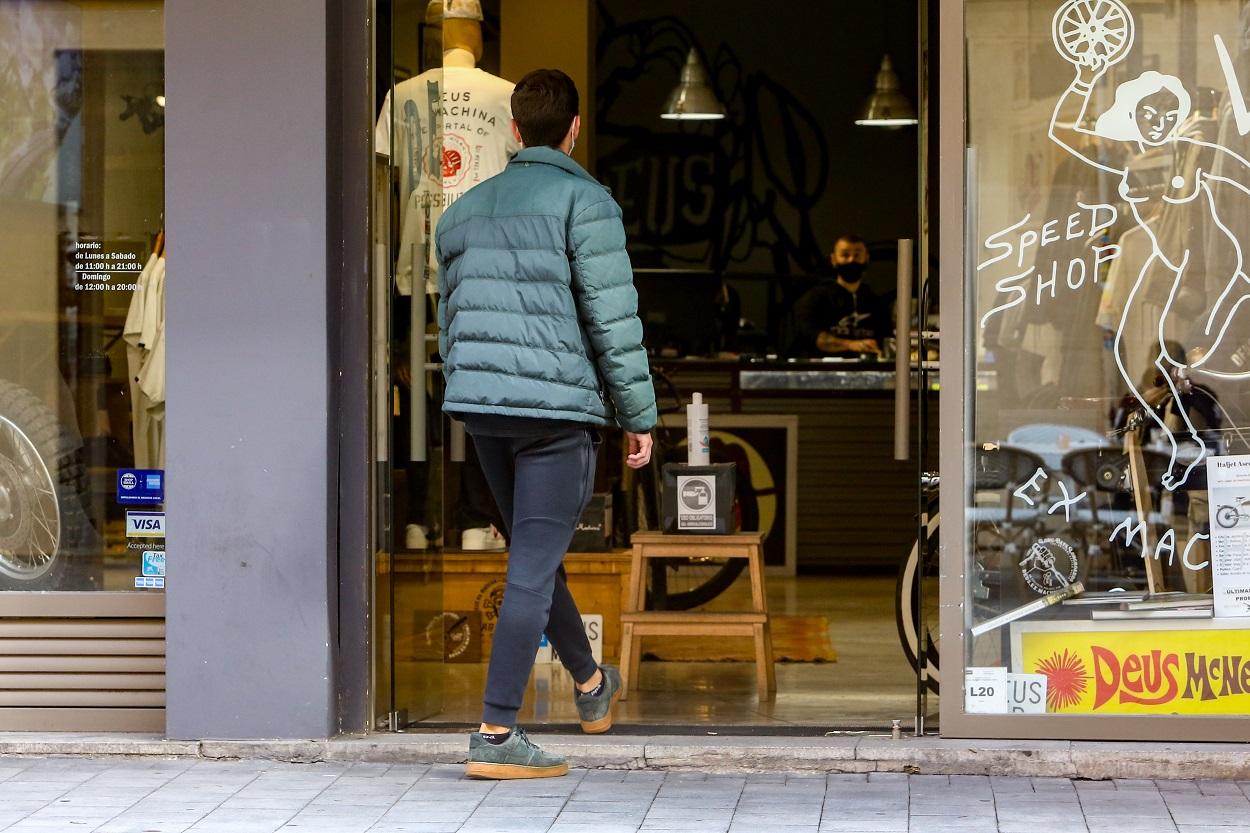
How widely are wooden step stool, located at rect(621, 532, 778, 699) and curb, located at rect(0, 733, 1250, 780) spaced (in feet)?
3.24

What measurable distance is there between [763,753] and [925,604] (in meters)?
0.63

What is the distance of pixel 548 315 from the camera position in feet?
14.9

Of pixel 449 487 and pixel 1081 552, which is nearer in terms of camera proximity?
pixel 1081 552

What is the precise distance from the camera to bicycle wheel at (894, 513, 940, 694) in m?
5.07

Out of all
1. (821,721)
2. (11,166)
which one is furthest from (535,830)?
(11,166)

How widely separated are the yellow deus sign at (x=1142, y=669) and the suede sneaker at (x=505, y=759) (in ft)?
4.49

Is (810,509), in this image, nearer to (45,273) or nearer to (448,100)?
(448,100)

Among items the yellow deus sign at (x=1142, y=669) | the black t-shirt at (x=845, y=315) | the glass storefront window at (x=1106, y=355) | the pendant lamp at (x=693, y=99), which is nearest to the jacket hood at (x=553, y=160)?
the glass storefront window at (x=1106, y=355)

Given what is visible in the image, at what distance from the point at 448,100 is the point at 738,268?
933 cm

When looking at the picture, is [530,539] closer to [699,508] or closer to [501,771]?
[501,771]

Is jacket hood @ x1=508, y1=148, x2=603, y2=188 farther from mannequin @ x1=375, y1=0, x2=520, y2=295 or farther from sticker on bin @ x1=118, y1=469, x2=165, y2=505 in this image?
sticker on bin @ x1=118, y1=469, x2=165, y2=505

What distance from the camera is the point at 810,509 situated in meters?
10.5

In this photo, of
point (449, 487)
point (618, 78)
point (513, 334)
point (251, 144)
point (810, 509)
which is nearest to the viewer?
point (513, 334)

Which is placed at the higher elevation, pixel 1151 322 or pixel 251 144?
pixel 251 144
